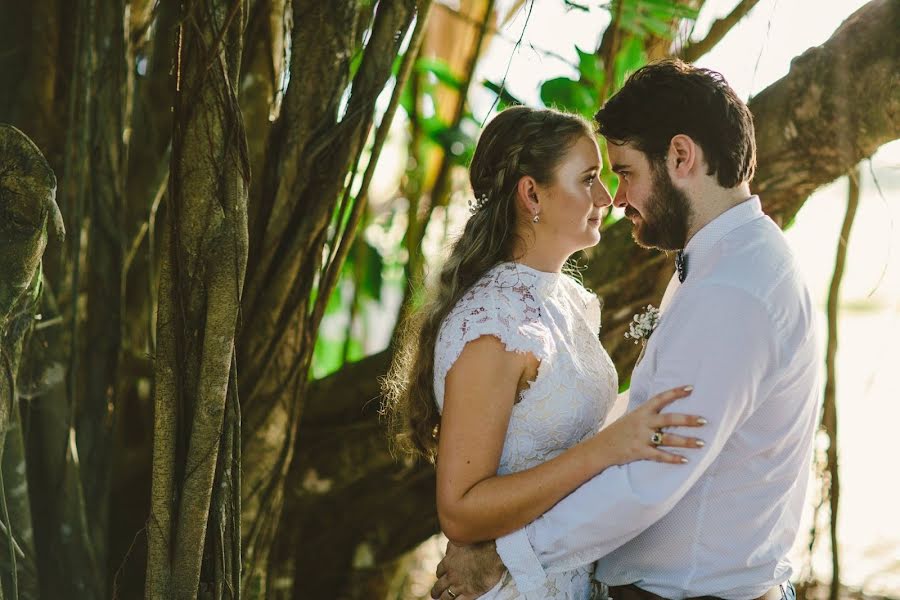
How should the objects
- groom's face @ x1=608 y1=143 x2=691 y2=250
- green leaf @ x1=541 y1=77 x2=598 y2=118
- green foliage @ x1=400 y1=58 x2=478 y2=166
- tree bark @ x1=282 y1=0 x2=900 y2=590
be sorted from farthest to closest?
1. green foliage @ x1=400 y1=58 x2=478 y2=166
2. green leaf @ x1=541 y1=77 x2=598 y2=118
3. tree bark @ x1=282 y1=0 x2=900 y2=590
4. groom's face @ x1=608 y1=143 x2=691 y2=250

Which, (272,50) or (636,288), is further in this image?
(636,288)

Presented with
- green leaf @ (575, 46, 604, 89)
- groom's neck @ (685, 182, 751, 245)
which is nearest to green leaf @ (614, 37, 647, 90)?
green leaf @ (575, 46, 604, 89)

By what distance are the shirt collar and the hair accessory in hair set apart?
0.45 metres

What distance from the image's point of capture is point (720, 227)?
1611mm

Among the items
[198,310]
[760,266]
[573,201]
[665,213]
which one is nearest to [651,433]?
[760,266]

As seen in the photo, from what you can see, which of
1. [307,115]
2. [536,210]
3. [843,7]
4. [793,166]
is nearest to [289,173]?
[307,115]

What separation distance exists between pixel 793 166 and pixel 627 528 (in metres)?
1.16

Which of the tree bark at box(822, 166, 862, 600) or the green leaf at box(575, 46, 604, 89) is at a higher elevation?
the green leaf at box(575, 46, 604, 89)

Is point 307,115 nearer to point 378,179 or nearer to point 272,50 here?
point 272,50

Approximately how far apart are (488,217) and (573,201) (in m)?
0.17

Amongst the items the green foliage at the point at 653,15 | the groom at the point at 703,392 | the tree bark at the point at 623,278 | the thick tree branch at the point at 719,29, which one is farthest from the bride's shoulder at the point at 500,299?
the thick tree branch at the point at 719,29

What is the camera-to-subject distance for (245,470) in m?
2.05

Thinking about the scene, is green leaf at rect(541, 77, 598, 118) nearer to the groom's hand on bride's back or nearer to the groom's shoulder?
the groom's shoulder

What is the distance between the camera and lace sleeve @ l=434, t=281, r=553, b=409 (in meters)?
1.67
